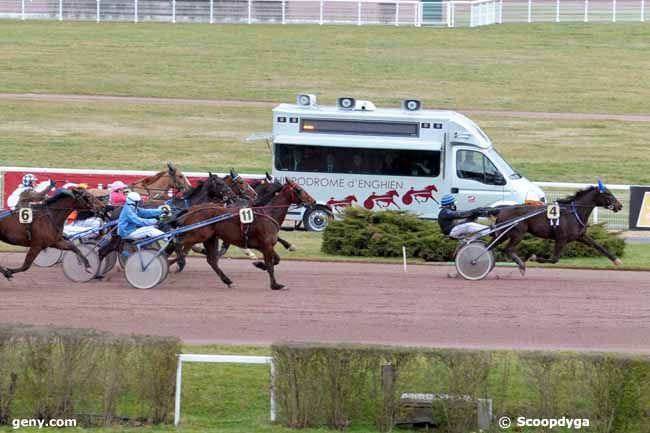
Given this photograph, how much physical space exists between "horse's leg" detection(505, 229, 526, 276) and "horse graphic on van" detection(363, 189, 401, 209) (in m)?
4.86

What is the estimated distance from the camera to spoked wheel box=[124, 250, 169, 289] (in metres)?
16.4

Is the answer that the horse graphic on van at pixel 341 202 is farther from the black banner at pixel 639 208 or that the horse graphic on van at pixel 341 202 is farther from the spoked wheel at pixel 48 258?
the spoked wheel at pixel 48 258

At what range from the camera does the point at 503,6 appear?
50500 mm

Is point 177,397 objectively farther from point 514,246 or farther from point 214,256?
point 514,246

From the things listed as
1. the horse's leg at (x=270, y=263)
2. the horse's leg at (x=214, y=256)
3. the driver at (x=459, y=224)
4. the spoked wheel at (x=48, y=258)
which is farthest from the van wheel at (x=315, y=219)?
the horse's leg at (x=270, y=263)

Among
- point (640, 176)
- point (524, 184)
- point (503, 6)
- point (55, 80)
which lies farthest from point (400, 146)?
point (503, 6)

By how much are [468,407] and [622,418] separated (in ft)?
4.13

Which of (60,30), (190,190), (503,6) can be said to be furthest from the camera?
(503,6)

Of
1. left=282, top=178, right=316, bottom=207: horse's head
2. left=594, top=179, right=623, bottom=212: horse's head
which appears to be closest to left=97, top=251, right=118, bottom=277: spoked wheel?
left=282, top=178, right=316, bottom=207: horse's head

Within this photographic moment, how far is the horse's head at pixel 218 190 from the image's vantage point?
712 inches

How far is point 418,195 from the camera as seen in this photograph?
73.5 ft

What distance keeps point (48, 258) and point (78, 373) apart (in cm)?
752

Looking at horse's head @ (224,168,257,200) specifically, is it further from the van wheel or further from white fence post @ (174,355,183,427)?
white fence post @ (174,355,183,427)

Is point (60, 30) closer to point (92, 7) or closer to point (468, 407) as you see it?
point (92, 7)
